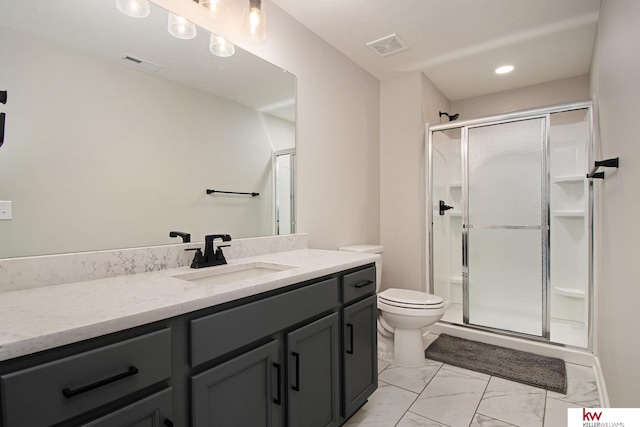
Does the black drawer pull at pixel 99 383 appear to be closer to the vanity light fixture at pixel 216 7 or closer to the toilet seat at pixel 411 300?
the vanity light fixture at pixel 216 7

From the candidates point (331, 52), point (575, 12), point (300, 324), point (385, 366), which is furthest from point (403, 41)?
point (385, 366)

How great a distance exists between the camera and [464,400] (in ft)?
6.19

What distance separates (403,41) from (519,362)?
8.25 ft

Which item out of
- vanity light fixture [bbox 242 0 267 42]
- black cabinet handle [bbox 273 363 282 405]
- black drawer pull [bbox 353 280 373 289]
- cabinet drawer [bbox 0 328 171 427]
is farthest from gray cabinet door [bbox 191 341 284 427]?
vanity light fixture [bbox 242 0 267 42]

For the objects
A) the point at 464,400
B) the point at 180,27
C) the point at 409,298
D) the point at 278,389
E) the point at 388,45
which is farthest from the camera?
the point at 388,45

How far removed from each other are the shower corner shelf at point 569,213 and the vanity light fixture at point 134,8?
352 cm

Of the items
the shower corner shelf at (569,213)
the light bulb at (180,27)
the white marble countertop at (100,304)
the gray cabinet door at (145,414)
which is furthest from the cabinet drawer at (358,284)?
the shower corner shelf at (569,213)

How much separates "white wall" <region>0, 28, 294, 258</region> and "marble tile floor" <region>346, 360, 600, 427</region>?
4.18 feet

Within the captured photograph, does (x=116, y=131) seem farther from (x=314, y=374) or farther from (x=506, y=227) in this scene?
(x=506, y=227)

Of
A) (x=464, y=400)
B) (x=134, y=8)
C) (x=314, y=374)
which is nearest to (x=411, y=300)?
(x=464, y=400)

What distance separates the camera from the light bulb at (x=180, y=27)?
1481mm

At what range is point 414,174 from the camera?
2973 millimetres

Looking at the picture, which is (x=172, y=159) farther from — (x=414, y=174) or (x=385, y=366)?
(x=414, y=174)

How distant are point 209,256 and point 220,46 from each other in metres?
1.09
